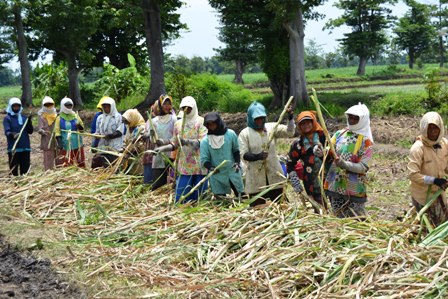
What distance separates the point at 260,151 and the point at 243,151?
16 cm

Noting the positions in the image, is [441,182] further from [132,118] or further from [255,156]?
[132,118]

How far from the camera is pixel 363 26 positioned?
1841 inches

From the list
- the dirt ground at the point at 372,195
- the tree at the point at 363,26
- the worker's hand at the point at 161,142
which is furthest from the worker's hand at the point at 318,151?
the tree at the point at 363,26

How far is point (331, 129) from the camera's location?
13195 mm

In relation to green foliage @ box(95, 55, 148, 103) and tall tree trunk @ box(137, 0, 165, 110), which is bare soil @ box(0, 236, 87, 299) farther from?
green foliage @ box(95, 55, 148, 103)

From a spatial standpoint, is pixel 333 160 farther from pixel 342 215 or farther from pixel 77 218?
pixel 77 218

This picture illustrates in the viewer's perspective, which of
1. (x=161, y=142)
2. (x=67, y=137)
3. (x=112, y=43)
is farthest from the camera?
(x=112, y=43)

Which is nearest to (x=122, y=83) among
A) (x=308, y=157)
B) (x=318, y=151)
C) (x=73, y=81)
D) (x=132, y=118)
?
(x=73, y=81)

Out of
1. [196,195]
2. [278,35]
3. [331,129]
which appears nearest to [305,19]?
[278,35]

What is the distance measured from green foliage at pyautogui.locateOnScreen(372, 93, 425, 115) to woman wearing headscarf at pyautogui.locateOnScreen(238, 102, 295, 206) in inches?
386

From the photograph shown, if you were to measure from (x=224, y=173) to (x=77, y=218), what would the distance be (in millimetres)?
1528

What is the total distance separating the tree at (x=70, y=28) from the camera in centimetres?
2630

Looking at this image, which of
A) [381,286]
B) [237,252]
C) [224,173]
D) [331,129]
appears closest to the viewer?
[381,286]

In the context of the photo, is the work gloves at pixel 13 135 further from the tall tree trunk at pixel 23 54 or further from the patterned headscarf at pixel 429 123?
the tall tree trunk at pixel 23 54
